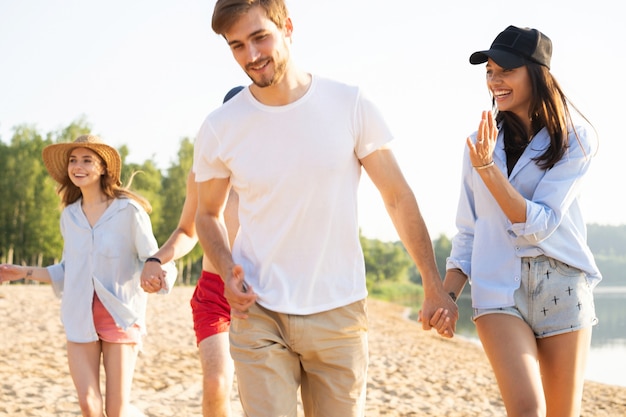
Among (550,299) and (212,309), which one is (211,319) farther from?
(550,299)

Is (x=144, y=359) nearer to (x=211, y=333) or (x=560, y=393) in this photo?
(x=211, y=333)

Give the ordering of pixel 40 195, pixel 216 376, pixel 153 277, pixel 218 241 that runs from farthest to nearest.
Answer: pixel 40 195, pixel 216 376, pixel 153 277, pixel 218 241

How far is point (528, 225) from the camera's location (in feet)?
12.3

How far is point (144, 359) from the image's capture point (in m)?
12.0

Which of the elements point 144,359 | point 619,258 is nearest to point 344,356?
point 144,359

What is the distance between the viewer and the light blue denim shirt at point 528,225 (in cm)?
387

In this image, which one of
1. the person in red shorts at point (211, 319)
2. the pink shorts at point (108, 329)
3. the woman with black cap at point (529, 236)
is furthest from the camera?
the pink shorts at point (108, 329)

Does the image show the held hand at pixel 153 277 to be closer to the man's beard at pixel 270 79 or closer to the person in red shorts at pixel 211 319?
the person in red shorts at pixel 211 319

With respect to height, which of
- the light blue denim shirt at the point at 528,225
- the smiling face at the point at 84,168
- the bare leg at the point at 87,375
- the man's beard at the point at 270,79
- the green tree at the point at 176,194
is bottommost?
the bare leg at the point at 87,375

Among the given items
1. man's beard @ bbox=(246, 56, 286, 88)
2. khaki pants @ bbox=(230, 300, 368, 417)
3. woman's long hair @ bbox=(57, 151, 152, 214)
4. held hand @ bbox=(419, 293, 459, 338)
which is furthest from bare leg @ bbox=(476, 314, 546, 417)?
woman's long hair @ bbox=(57, 151, 152, 214)

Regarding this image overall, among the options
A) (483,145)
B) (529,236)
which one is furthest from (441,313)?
(483,145)

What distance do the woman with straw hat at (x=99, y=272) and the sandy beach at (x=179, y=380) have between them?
111 centimetres

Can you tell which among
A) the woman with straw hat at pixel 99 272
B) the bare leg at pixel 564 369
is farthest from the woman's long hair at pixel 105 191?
the bare leg at pixel 564 369

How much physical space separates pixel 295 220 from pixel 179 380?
7286mm
